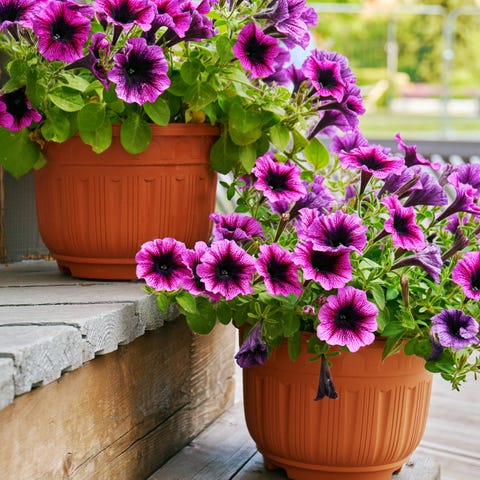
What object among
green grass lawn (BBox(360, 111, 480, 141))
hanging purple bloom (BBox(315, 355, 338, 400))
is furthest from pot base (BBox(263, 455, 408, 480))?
green grass lawn (BBox(360, 111, 480, 141))

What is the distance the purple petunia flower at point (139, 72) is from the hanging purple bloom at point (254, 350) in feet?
1.17

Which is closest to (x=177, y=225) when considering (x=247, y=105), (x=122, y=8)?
(x=247, y=105)

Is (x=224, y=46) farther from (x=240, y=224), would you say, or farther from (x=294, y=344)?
(x=294, y=344)

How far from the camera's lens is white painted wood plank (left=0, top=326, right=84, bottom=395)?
839 millimetres

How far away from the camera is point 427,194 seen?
1.12 meters

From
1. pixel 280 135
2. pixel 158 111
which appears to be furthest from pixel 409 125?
pixel 158 111

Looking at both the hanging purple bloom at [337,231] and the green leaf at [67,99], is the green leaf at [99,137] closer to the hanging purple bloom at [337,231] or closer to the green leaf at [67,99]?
the green leaf at [67,99]

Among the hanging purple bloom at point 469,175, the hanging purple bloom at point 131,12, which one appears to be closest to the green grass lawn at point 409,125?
the hanging purple bloom at point 469,175

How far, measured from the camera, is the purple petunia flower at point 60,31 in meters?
1.06

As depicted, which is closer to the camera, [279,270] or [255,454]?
[279,270]

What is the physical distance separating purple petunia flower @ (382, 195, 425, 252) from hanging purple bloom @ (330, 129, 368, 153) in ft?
0.91

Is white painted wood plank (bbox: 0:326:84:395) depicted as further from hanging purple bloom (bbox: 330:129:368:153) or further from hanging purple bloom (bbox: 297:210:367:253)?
hanging purple bloom (bbox: 330:129:368:153)

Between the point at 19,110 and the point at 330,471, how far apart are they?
0.72 meters

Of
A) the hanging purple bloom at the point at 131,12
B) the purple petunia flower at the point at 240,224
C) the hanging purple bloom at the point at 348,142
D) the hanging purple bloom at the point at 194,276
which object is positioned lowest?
the hanging purple bloom at the point at 194,276
